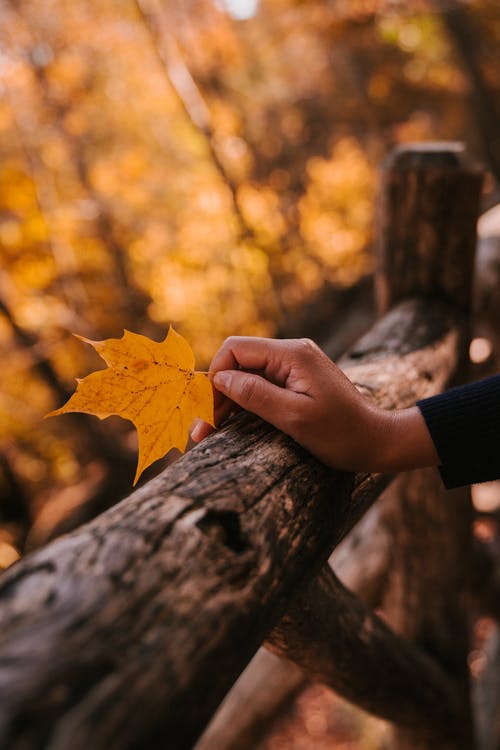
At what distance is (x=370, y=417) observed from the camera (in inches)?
37.1

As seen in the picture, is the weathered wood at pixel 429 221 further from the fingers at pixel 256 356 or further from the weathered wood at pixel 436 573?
the fingers at pixel 256 356

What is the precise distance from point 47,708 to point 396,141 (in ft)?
42.0

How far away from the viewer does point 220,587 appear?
0.59 metres

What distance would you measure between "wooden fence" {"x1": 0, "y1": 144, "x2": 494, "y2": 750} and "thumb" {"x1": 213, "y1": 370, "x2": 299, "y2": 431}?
0.04 m

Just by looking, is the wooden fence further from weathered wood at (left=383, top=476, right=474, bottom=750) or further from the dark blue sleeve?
weathered wood at (left=383, top=476, right=474, bottom=750)

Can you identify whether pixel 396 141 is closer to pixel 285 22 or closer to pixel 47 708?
pixel 285 22

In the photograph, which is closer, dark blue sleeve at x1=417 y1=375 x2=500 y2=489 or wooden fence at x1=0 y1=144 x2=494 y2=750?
wooden fence at x1=0 y1=144 x2=494 y2=750

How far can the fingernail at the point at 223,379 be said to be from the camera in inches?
37.3

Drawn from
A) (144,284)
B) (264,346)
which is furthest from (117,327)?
(264,346)

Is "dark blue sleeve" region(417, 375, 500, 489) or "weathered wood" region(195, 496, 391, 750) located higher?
"dark blue sleeve" region(417, 375, 500, 489)

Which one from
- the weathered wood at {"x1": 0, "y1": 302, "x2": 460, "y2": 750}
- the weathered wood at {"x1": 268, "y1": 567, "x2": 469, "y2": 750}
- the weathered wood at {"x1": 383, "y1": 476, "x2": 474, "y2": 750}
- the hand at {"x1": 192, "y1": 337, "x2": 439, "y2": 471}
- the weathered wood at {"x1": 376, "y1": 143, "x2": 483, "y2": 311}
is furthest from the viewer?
the weathered wood at {"x1": 383, "y1": 476, "x2": 474, "y2": 750}

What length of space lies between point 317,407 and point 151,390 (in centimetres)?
31

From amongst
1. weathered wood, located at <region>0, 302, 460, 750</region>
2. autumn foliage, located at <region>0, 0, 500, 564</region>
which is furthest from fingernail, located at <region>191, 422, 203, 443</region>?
autumn foliage, located at <region>0, 0, 500, 564</region>

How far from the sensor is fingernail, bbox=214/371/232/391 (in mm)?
948
